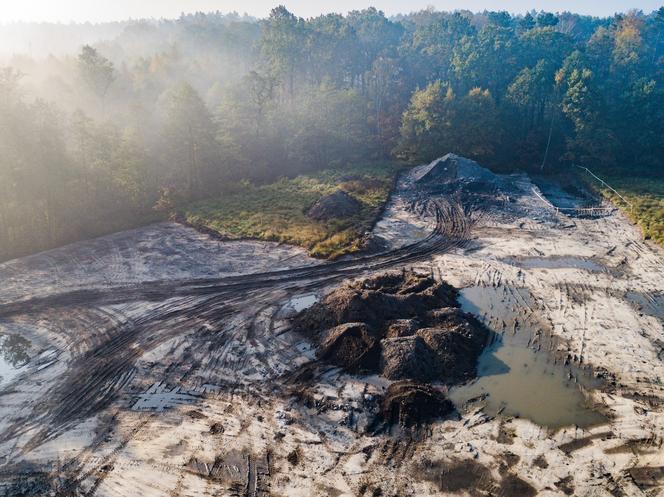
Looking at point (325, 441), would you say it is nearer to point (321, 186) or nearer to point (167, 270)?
point (167, 270)

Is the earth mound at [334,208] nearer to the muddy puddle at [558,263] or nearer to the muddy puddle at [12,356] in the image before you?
the muddy puddle at [558,263]

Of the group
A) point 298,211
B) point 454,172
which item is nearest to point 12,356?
point 298,211

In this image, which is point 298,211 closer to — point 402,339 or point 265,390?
point 402,339

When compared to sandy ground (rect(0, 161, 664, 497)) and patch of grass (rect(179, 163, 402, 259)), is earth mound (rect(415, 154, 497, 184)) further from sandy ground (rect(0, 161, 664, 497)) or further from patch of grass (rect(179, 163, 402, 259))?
sandy ground (rect(0, 161, 664, 497))

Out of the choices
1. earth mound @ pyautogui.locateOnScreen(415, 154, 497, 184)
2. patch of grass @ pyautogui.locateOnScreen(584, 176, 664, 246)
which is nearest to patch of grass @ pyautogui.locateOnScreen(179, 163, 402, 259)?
earth mound @ pyautogui.locateOnScreen(415, 154, 497, 184)

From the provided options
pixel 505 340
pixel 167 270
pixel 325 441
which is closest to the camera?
pixel 325 441

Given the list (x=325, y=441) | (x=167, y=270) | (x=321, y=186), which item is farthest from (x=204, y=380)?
(x=321, y=186)
